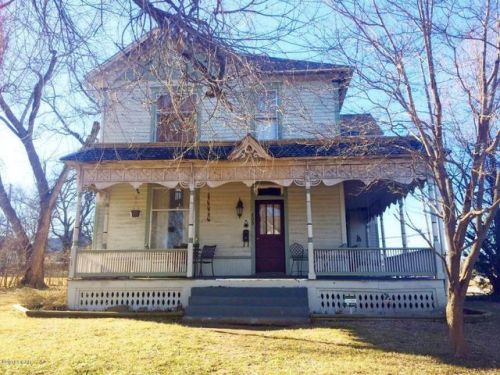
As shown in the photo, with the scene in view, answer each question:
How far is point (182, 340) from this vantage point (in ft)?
22.6

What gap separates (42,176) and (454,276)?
66.4ft

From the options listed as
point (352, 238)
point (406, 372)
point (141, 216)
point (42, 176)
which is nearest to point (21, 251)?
point (42, 176)

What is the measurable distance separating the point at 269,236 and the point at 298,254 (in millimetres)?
1142

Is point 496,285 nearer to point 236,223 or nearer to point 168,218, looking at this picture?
point 236,223

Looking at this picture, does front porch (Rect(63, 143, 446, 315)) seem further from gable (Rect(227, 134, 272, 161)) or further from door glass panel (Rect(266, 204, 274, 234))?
gable (Rect(227, 134, 272, 161))

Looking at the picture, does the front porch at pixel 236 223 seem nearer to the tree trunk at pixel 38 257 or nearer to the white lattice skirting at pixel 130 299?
the white lattice skirting at pixel 130 299

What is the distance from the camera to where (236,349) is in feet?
20.9

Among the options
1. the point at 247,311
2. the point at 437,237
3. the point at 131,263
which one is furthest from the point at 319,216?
the point at 131,263

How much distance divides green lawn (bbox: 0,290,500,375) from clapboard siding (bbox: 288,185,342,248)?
→ 3.88 metres

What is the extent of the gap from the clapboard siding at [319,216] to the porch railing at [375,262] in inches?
65.8

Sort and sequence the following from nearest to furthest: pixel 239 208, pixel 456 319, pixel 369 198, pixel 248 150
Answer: pixel 456 319 → pixel 248 150 → pixel 239 208 → pixel 369 198

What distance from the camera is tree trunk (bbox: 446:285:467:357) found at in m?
5.89

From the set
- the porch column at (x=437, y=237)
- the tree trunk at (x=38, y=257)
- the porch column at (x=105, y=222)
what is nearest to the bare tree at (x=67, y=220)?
the tree trunk at (x=38, y=257)

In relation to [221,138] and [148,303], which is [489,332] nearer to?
[148,303]
